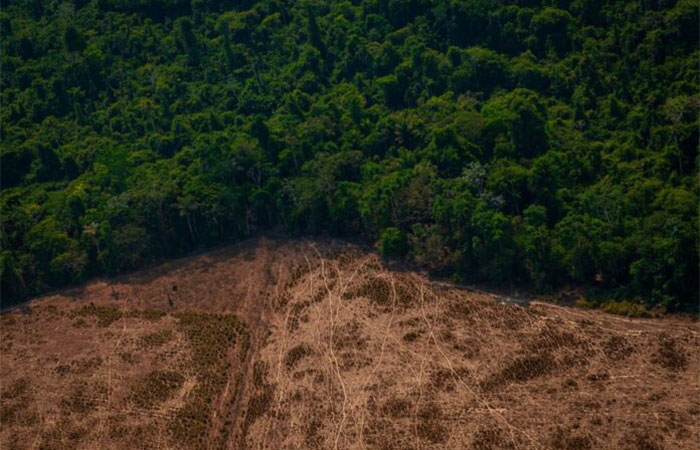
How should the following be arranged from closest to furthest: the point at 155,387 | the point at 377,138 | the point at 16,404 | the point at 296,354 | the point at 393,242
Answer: the point at 155,387
the point at 16,404
the point at 296,354
the point at 393,242
the point at 377,138

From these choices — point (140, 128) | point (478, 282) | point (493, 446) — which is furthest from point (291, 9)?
point (493, 446)

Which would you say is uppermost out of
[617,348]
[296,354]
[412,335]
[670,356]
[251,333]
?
[670,356]

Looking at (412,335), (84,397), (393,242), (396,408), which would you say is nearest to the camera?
(396,408)

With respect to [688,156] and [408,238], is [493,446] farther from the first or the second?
[688,156]

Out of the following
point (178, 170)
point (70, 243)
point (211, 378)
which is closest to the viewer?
point (211, 378)

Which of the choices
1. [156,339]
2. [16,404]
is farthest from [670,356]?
[16,404]

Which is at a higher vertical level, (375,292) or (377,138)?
(377,138)

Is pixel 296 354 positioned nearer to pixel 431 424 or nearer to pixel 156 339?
pixel 156 339
